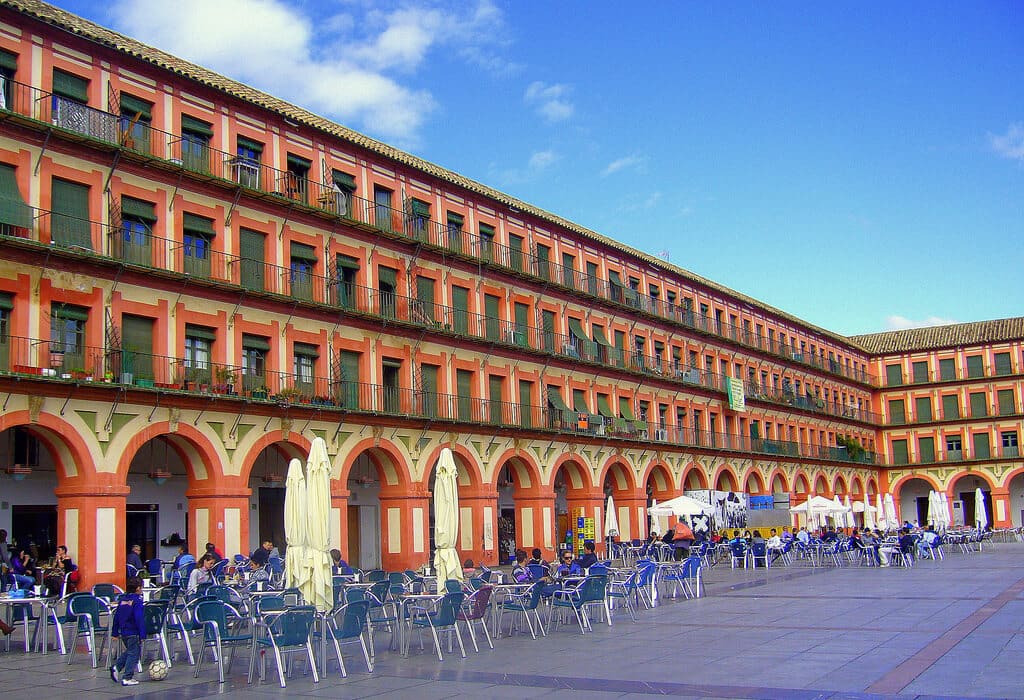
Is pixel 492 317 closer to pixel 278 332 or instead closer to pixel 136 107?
pixel 278 332

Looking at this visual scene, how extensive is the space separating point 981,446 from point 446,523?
2420 inches

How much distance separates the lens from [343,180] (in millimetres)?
32719

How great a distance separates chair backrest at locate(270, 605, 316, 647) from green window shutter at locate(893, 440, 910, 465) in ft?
224

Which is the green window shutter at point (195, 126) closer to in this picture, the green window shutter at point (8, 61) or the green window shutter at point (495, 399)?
the green window shutter at point (8, 61)

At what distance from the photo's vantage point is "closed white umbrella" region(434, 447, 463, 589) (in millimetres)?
18656

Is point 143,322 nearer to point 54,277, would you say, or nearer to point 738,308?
point 54,277

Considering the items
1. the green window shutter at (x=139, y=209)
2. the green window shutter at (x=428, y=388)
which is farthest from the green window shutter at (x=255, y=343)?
the green window shutter at (x=428, y=388)

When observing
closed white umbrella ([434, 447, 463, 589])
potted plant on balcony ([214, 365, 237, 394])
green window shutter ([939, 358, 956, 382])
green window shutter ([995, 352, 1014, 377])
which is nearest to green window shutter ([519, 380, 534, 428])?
potted plant on balcony ([214, 365, 237, 394])

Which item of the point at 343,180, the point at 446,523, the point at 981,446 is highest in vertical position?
the point at 343,180

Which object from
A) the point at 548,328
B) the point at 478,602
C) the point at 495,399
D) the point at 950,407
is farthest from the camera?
the point at 950,407

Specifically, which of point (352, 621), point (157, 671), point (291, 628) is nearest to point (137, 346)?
point (157, 671)

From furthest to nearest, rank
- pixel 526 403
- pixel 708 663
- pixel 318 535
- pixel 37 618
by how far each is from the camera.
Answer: pixel 526 403 → pixel 37 618 → pixel 318 535 → pixel 708 663

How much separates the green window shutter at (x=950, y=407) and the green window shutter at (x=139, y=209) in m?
61.5

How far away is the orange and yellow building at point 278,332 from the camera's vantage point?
23.9 m
